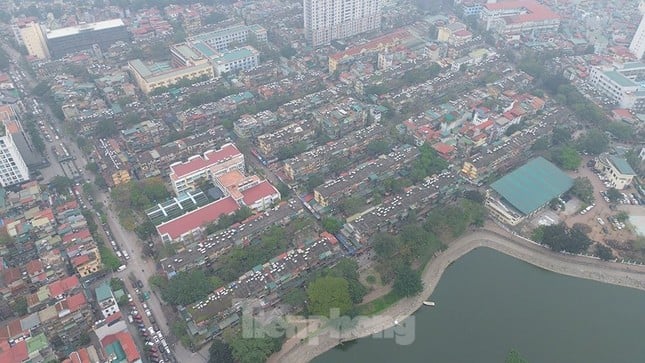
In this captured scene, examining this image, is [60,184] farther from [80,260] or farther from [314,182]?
[314,182]

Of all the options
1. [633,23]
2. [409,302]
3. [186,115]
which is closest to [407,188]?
[409,302]

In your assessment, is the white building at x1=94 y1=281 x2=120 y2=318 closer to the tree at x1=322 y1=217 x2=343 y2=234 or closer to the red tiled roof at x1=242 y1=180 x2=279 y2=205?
the red tiled roof at x1=242 y1=180 x2=279 y2=205

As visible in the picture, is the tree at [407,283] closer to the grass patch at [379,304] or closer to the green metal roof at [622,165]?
the grass patch at [379,304]

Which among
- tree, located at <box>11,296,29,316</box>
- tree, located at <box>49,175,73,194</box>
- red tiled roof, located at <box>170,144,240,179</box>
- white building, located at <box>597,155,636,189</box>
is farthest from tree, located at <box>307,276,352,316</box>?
white building, located at <box>597,155,636,189</box>

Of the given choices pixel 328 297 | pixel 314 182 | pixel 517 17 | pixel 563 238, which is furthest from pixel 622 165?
pixel 517 17

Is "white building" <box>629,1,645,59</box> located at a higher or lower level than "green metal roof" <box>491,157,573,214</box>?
higher
